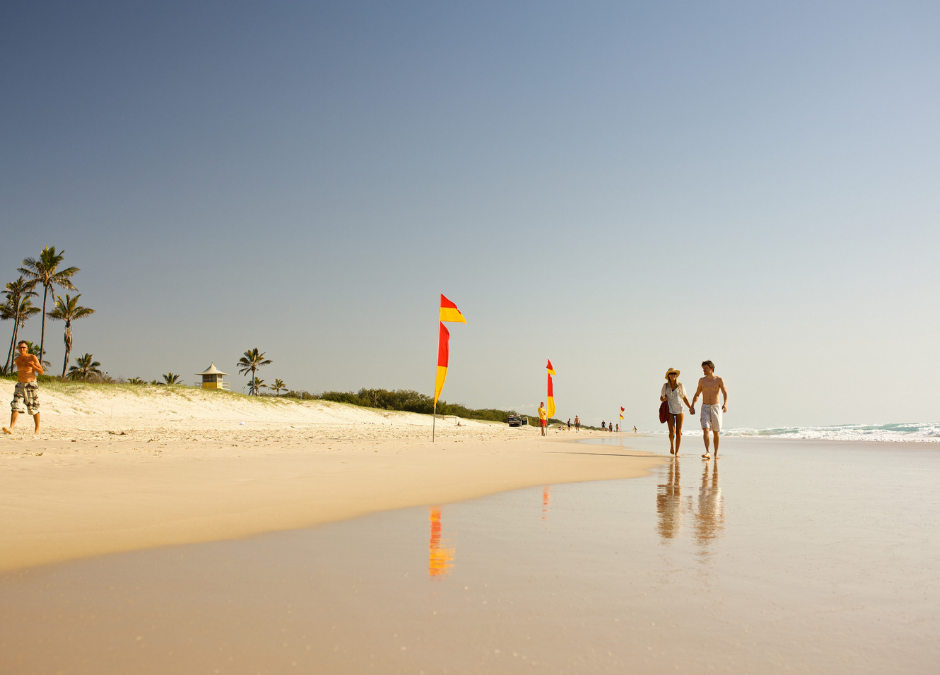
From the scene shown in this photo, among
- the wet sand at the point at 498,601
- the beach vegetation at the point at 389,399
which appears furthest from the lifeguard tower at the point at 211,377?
the wet sand at the point at 498,601

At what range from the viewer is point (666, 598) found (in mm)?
2102

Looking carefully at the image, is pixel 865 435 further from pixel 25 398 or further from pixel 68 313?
pixel 68 313

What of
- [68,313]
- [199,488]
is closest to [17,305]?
[68,313]

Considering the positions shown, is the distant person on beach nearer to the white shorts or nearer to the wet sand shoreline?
the white shorts

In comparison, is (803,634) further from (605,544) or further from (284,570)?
(284,570)

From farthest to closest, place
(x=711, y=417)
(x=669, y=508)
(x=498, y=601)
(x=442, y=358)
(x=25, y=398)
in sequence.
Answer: (x=442, y=358) < (x=711, y=417) < (x=25, y=398) < (x=669, y=508) < (x=498, y=601)

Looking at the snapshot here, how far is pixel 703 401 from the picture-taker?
11.1 meters

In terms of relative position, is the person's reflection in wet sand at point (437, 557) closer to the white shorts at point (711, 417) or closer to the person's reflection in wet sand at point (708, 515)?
the person's reflection in wet sand at point (708, 515)

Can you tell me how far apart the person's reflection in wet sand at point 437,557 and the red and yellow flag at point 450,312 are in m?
10.2

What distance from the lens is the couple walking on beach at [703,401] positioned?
35.3 ft

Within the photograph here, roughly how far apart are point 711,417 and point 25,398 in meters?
13.1

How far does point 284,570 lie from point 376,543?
640 millimetres

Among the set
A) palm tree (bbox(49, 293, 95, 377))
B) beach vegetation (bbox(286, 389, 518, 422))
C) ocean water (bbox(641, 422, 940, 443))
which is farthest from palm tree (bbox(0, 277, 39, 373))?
ocean water (bbox(641, 422, 940, 443))

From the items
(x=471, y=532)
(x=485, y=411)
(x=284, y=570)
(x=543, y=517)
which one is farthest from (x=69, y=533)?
(x=485, y=411)
